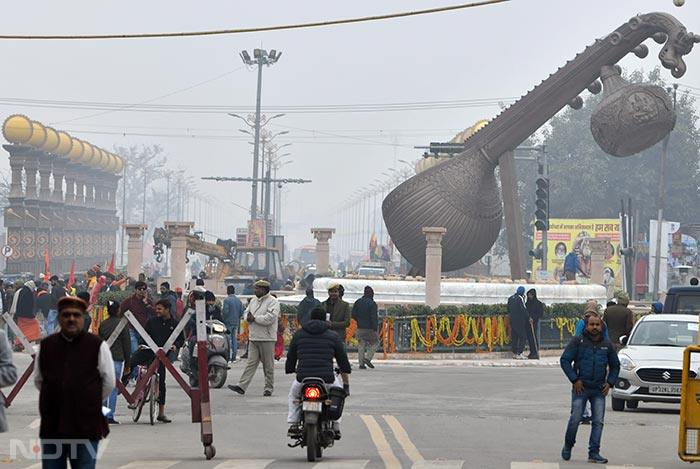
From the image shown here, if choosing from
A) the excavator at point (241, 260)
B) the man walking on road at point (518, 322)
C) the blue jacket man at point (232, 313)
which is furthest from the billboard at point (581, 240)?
the blue jacket man at point (232, 313)

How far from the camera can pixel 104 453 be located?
13.7m

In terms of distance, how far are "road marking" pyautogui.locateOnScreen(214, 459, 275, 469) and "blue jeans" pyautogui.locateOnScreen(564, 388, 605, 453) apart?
2935 mm

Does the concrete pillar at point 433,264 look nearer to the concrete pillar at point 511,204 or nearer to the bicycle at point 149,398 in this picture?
the concrete pillar at point 511,204

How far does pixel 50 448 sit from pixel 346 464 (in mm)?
4713

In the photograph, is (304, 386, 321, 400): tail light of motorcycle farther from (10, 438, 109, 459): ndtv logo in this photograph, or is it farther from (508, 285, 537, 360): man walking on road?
(508, 285, 537, 360): man walking on road

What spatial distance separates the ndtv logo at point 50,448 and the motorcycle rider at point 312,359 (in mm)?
1927

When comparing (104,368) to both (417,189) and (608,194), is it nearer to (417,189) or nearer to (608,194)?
(417,189)

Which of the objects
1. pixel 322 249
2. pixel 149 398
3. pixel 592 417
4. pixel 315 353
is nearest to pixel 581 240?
pixel 322 249

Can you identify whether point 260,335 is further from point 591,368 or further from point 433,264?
point 433,264

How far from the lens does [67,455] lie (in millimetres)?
8328

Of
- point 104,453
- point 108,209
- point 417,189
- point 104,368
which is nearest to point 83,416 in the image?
point 104,368

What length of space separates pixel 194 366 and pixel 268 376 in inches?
44.3

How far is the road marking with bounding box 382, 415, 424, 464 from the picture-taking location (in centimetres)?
1320

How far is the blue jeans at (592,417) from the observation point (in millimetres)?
13320
